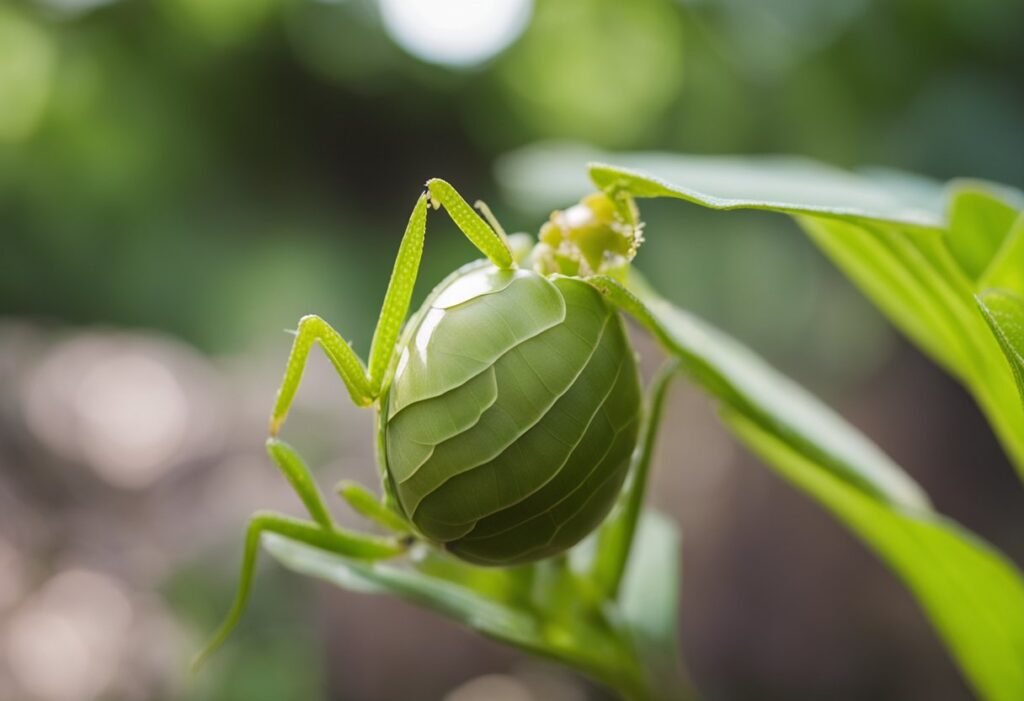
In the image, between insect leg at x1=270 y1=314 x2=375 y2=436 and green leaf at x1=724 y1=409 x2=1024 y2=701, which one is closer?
insect leg at x1=270 y1=314 x2=375 y2=436

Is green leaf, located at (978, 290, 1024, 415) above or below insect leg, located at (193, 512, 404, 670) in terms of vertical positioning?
above

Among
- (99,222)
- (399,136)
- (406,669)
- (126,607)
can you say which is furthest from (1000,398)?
(99,222)

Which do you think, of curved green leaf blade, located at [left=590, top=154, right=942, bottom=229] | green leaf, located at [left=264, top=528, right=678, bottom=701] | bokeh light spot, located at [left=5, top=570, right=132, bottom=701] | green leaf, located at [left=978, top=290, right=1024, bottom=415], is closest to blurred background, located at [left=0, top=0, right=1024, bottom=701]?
bokeh light spot, located at [left=5, top=570, right=132, bottom=701]

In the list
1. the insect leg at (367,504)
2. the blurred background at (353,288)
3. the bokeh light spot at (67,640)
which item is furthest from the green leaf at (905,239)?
the bokeh light spot at (67,640)

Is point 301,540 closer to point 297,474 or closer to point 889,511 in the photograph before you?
point 297,474

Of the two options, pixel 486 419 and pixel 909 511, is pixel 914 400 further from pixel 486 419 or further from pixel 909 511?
pixel 486 419

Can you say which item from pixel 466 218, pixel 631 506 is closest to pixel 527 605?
pixel 631 506

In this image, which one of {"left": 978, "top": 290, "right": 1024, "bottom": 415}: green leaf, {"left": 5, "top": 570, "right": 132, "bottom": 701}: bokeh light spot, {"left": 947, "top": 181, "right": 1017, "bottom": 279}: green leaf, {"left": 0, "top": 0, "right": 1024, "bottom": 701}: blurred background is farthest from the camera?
{"left": 0, "top": 0, "right": 1024, "bottom": 701}: blurred background

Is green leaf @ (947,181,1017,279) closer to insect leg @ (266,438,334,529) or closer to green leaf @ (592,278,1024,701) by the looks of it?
green leaf @ (592,278,1024,701)
